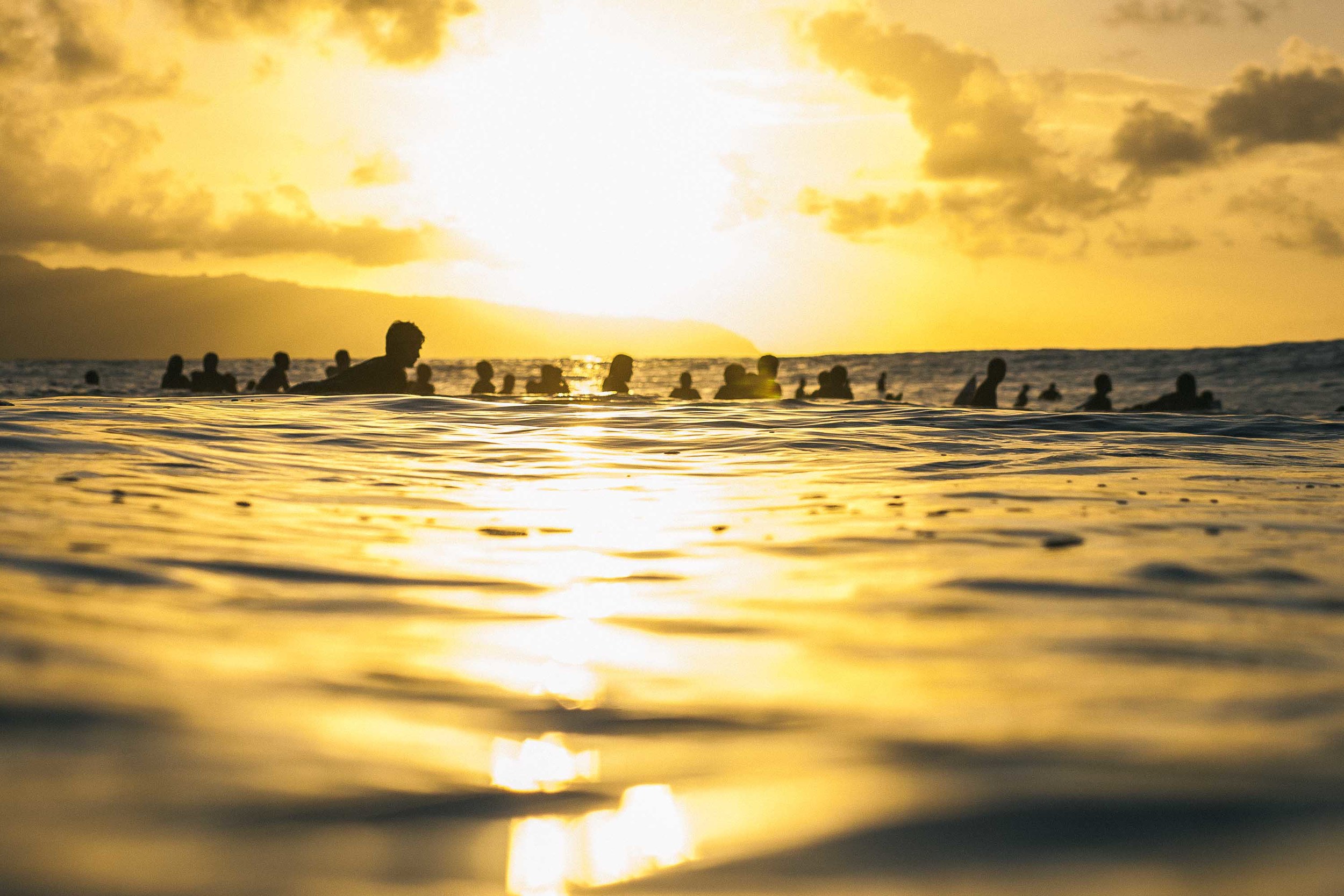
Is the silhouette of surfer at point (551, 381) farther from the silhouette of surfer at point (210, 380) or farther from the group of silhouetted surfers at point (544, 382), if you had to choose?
the silhouette of surfer at point (210, 380)

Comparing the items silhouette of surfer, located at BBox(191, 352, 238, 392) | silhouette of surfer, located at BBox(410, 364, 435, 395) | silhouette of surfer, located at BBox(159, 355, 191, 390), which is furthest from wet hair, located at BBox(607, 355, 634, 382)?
silhouette of surfer, located at BBox(159, 355, 191, 390)

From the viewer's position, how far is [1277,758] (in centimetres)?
147

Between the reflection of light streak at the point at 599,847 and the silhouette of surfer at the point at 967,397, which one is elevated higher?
the silhouette of surfer at the point at 967,397

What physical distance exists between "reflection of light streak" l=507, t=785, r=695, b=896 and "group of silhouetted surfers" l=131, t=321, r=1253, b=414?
10.9 m

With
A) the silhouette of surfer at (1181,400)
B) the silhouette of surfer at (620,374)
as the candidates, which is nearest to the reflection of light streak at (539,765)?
the silhouette of surfer at (1181,400)

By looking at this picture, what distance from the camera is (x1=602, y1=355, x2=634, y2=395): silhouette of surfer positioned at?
59.9ft

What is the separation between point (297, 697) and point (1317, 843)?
1.46 meters

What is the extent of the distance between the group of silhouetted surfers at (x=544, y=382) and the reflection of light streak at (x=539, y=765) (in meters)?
10.6

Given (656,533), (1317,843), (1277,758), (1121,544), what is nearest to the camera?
(1317,843)

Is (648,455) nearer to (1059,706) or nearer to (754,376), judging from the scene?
(1059,706)

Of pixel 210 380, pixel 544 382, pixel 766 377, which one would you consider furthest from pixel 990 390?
pixel 210 380

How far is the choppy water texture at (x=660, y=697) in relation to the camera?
1.16 m

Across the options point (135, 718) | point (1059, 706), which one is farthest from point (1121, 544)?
point (135, 718)

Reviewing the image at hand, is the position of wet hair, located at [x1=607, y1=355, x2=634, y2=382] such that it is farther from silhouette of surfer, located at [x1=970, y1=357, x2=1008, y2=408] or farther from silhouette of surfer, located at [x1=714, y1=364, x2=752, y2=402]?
silhouette of surfer, located at [x1=970, y1=357, x2=1008, y2=408]
